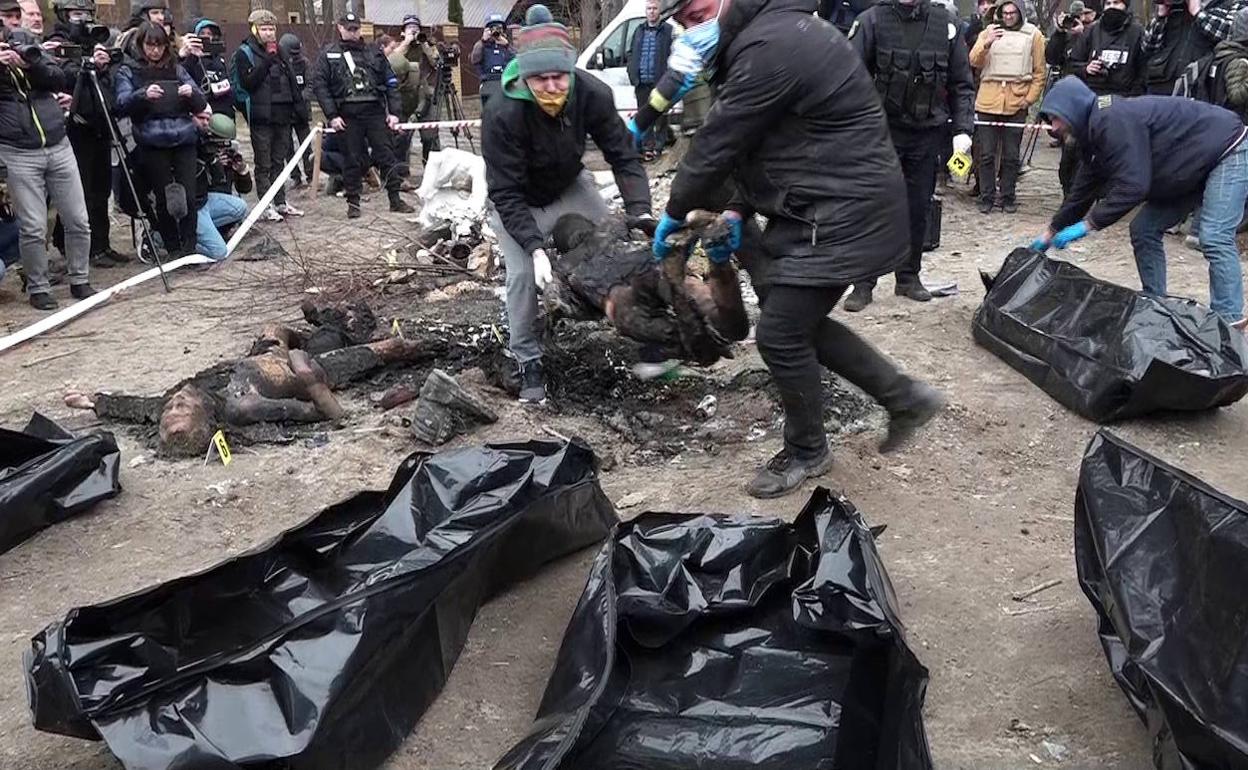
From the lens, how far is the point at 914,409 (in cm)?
357

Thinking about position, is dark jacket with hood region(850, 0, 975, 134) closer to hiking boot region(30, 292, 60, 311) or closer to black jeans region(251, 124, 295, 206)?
hiking boot region(30, 292, 60, 311)

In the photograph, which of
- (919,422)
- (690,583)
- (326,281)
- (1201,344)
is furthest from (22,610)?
(1201,344)

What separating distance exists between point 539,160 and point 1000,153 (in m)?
5.96

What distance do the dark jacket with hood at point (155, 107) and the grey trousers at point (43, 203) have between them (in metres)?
0.74

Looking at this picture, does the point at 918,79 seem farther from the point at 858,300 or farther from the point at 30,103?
the point at 30,103

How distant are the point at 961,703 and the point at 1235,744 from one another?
794mm

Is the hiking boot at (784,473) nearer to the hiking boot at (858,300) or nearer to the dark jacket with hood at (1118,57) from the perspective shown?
the hiking boot at (858,300)

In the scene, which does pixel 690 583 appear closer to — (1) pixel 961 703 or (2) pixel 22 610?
(1) pixel 961 703

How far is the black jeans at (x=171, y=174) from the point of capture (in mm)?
7145

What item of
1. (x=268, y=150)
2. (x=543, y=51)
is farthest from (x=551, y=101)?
(x=268, y=150)

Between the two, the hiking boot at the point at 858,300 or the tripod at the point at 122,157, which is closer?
the hiking boot at the point at 858,300

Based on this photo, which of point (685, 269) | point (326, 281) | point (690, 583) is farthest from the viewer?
point (326, 281)

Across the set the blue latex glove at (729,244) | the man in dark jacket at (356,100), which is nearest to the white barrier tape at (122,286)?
the man in dark jacket at (356,100)

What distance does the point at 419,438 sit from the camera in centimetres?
407
